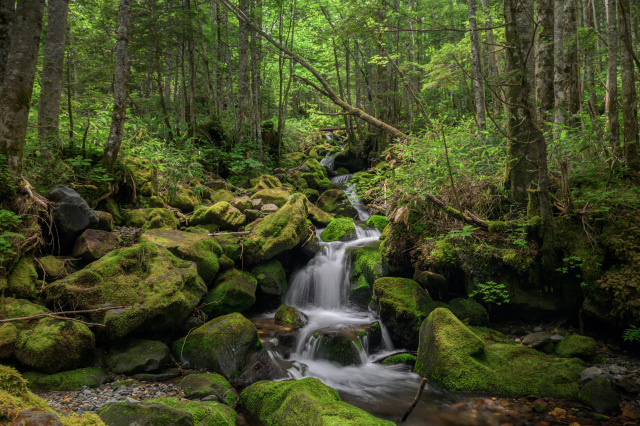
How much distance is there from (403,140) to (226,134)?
336 inches

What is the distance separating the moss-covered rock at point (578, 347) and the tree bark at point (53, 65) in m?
10.2

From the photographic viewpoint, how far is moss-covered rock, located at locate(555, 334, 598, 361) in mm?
4812

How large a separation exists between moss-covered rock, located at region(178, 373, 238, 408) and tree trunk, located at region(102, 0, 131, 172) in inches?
196

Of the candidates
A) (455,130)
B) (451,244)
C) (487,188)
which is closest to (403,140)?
(455,130)

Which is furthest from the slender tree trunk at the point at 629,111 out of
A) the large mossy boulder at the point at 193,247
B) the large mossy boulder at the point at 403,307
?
the large mossy boulder at the point at 193,247

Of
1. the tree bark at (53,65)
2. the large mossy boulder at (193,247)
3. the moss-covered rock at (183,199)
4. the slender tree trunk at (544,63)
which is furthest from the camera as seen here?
the moss-covered rock at (183,199)

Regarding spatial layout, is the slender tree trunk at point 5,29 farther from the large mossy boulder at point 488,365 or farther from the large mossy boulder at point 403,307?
the large mossy boulder at point 488,365

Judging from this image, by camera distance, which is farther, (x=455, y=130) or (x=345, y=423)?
(x=455, y=130)

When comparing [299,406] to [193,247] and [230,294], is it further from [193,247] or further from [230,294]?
[193,247]

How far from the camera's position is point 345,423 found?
11.0 ft

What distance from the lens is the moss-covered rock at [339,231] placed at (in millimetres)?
10633

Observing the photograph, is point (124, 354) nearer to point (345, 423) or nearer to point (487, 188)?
point (345, 423)

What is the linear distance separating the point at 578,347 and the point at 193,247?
669cm

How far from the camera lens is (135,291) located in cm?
554
